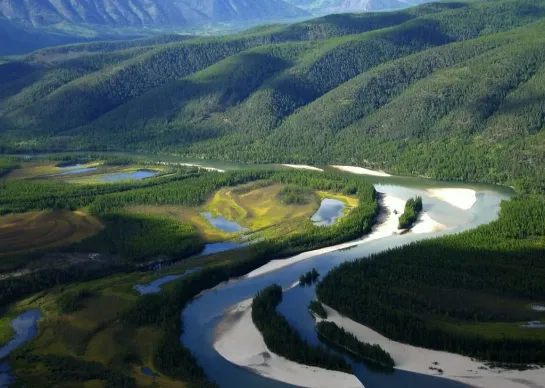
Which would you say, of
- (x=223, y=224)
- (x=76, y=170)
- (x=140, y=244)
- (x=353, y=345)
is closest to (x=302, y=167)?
(x=76, y=170)

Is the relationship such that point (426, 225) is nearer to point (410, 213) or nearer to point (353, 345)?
point (410, 213)

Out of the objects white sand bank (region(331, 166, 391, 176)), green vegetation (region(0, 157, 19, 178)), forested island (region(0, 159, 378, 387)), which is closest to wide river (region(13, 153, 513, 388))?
forested island (region(0, 159, 378, 387))

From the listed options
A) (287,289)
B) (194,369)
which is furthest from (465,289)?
(194,369)

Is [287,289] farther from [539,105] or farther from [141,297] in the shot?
[539,105]

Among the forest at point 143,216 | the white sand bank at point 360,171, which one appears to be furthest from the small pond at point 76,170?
the white sand bank at point 360,171

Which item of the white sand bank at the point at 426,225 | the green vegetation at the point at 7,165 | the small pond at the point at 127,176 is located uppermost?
the white sand bank at the point at 426,225

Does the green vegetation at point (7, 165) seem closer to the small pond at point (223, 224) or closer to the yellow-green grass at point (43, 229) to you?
the yellow-green grass at point (43, 229)
